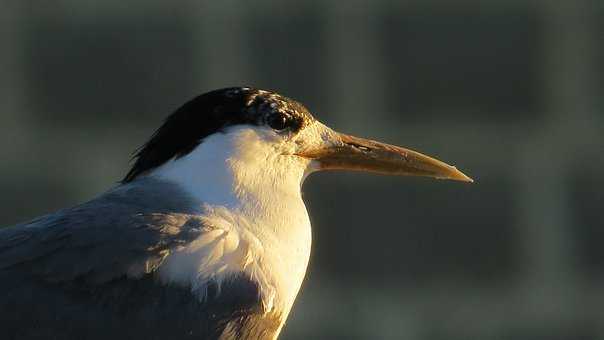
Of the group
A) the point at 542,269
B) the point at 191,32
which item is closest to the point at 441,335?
the point at 542,269

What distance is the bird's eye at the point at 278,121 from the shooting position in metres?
2.61

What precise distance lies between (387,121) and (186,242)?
6.57ft

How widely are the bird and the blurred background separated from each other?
5.40 feet

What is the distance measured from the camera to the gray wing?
235cm

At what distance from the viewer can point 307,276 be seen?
4348 millimetres

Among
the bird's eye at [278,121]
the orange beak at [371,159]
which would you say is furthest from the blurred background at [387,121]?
the bird's eye at [278,121]

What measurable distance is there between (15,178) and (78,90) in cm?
26

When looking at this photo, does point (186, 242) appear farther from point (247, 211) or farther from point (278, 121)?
point (278, 121)

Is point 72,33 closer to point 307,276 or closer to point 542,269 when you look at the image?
point 307,276

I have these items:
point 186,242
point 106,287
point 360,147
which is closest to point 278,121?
point 360,147

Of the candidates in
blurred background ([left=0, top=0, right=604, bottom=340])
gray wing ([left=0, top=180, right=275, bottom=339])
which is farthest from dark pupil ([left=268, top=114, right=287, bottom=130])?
blurred background ([left=0, top=0, right=604, bottom=340])

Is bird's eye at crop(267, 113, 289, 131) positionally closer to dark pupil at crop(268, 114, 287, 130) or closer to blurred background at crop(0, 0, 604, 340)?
dark pupil at crop(268, 114, 287, 130)

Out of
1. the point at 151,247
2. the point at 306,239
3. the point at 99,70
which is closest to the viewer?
the point at 151,247

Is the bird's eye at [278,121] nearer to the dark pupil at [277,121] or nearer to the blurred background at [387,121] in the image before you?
the dark pupil at [277,121]
